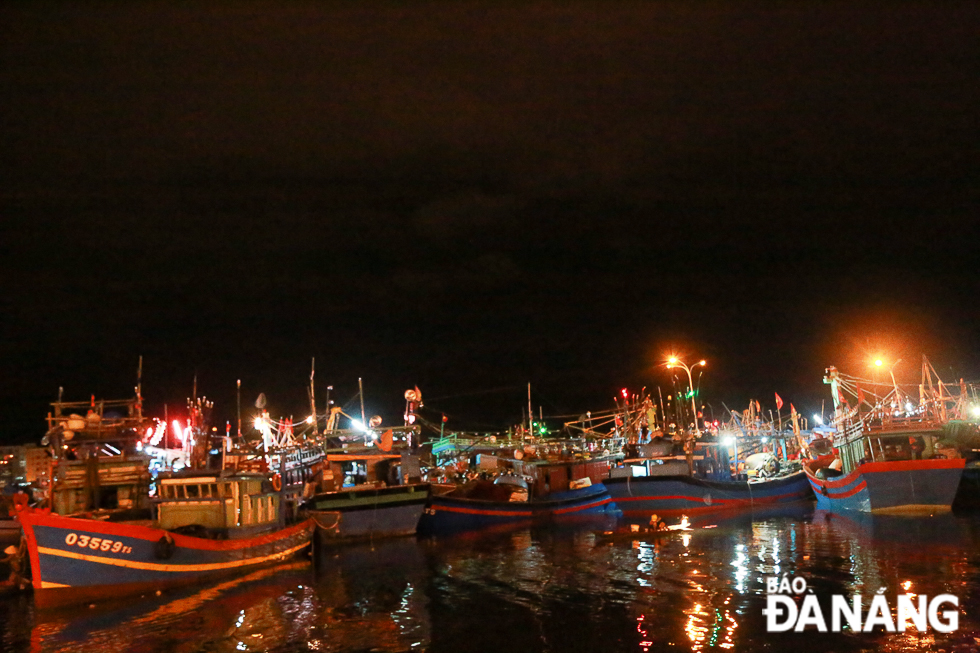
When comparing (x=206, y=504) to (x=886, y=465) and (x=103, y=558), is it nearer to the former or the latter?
(x=103, y=558)

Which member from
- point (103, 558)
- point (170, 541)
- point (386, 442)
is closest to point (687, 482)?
point (386, 442)

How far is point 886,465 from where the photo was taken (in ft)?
117

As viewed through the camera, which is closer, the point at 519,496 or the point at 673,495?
the point at 673,495

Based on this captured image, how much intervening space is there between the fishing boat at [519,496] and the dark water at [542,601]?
8.97 metres

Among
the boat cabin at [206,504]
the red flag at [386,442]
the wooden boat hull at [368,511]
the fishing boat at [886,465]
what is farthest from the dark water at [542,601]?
the red flag at [386,442]

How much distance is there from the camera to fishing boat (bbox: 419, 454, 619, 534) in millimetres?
39688

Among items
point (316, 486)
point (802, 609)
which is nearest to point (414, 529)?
point (316, 486)

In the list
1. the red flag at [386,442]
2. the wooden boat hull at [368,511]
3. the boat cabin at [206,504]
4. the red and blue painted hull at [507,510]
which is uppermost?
the red flag at [386,442]

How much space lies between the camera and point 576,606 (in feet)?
61.9

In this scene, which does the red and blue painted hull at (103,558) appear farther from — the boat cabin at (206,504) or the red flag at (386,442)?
the red flag at (386,442)

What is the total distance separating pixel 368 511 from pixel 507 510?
1018cm

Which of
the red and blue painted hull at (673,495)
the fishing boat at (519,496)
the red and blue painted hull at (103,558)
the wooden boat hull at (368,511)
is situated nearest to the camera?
the red and blue painted hull at (103,558)

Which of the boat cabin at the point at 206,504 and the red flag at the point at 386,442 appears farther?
the red flag at the point at 386,442

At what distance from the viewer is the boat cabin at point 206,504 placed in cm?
2698
